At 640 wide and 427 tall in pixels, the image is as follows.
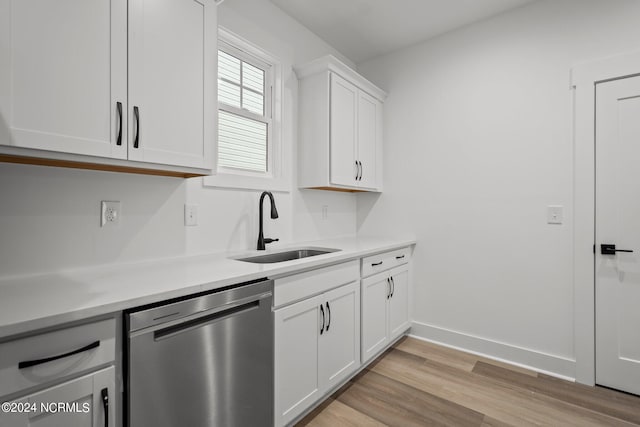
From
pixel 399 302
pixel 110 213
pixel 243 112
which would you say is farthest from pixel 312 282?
pixel 243 112

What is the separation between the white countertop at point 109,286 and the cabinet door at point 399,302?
1113mm

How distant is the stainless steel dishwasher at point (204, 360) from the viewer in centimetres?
104

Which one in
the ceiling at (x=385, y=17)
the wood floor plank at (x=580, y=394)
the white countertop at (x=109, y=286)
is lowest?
the wood floor plank at (x=580, y=394)

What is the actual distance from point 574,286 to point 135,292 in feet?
9.11

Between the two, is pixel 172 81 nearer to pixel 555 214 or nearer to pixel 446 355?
pixel 555 214

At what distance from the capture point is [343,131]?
2639 mm

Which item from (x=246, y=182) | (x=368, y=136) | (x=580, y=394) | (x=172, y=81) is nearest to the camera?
(x=172, y=81)

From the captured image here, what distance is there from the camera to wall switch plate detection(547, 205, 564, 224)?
2.26 m

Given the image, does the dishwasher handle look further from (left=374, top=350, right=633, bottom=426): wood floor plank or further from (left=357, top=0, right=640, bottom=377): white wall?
(left=357, top=0, right=640, bottom=377): white wall

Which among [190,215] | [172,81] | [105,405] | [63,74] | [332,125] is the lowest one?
[105,405]

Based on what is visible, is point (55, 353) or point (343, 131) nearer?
point (55, 353)

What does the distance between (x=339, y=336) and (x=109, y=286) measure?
4.42 feet

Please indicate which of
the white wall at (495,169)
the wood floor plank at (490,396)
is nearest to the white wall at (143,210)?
the white wall at (495,169)

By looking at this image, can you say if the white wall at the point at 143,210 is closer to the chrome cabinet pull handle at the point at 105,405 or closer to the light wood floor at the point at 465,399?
the chrome cabinet pull handle at the point at 105,405
